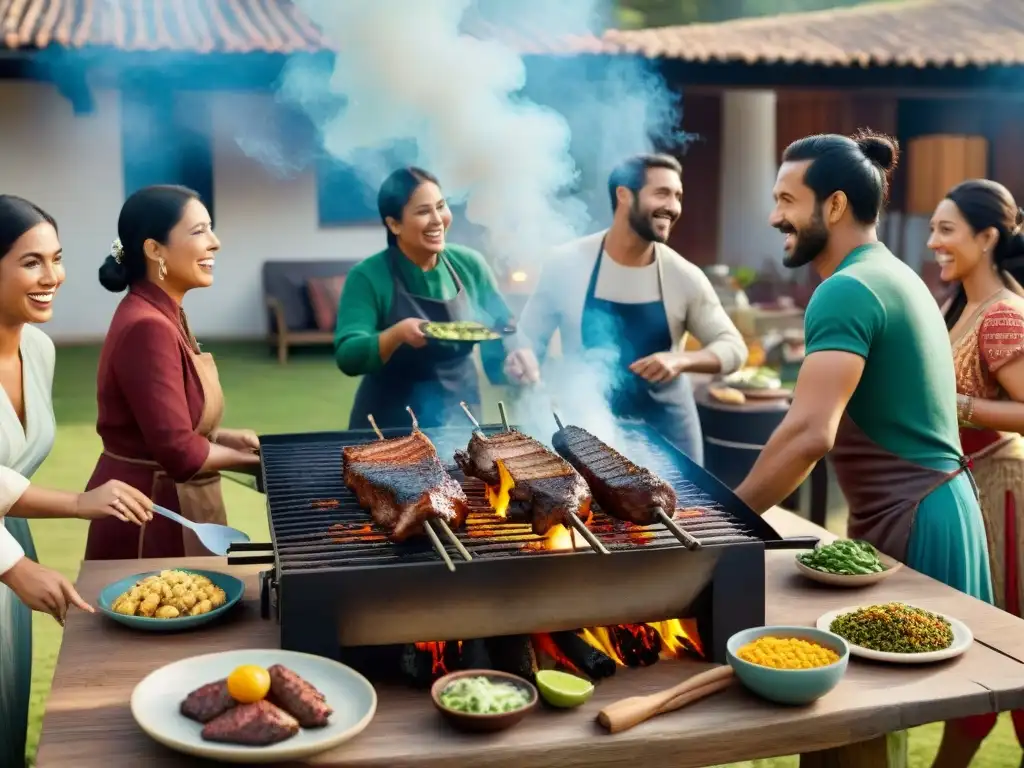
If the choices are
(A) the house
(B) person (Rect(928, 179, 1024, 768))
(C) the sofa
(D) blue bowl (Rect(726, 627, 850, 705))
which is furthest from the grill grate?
(C) the sofa

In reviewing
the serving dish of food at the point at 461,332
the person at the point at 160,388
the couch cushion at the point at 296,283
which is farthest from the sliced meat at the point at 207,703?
the couch cushion at the point at 296,283

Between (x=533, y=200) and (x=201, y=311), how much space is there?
11.7 m

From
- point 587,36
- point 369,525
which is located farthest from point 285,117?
point 369,525

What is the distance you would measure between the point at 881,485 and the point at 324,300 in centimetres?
1266

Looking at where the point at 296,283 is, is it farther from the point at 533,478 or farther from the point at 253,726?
the point at 253,726

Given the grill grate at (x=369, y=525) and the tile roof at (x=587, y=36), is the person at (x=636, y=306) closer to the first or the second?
the grill grate at (x=369, y=525)

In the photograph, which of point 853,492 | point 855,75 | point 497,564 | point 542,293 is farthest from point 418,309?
point 855,75

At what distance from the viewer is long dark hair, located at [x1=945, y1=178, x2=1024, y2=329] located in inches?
182

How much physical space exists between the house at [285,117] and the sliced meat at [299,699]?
38.9ft

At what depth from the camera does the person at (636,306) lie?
5.20 metres

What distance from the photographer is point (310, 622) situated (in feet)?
8.82

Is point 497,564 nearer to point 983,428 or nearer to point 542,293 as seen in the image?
point 983,428

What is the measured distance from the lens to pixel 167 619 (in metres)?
3.00

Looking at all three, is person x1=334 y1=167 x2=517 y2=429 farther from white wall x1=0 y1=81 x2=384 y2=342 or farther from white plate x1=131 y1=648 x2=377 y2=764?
white wall x1=0 y1=81 x2=384 y2=342
